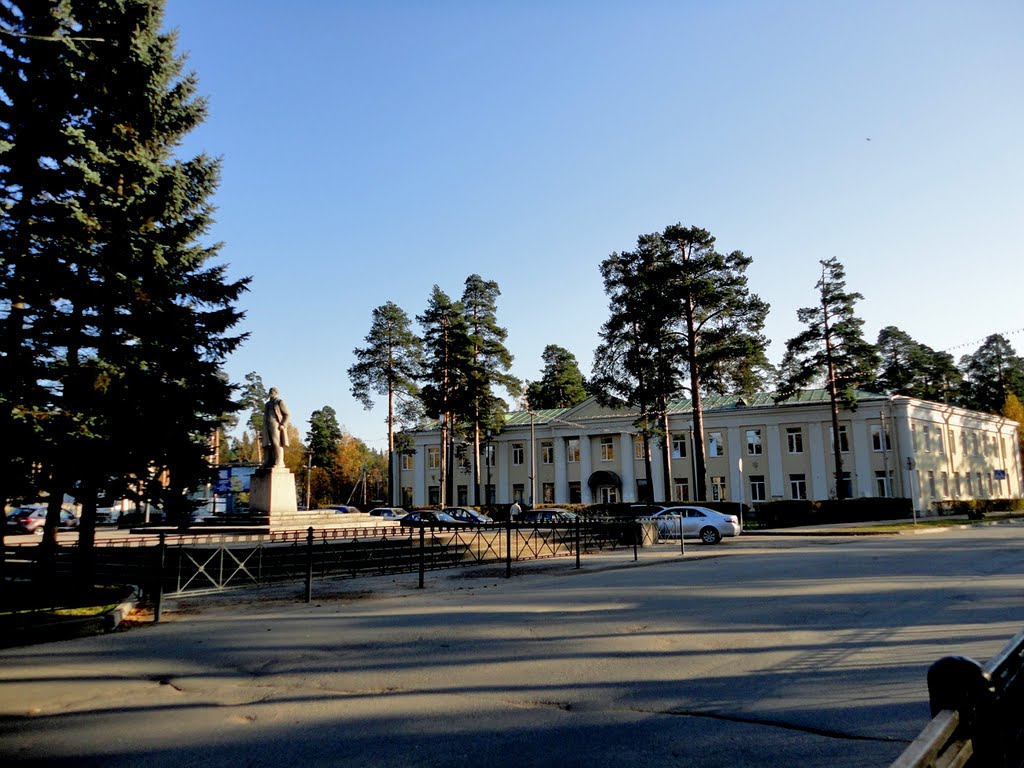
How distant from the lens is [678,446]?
61250 millimetres

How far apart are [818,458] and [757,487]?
5.20m

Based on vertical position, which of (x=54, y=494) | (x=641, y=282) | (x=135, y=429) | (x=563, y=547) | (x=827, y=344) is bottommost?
(x=563, y=547)

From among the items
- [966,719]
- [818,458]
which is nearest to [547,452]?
[818,458]

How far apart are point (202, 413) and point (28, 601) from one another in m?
5.20

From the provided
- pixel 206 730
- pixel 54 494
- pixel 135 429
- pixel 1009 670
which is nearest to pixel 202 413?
pixel 135 429

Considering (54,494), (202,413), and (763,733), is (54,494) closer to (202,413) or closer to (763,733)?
(202,413)

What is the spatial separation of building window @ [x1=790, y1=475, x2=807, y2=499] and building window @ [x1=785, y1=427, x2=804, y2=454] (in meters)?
2.01

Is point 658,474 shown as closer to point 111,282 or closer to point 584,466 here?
point 584,466

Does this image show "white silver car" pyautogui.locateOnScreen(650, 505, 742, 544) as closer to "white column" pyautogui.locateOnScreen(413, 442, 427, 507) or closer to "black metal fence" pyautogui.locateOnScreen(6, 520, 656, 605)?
"black metal fence" pyautogui.locateOnScreen(6, 520, 656, 605)

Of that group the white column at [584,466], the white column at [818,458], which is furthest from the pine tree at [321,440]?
the white column at [818,458]

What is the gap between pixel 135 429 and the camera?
591 inches

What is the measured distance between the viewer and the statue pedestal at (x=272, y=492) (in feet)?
89.7

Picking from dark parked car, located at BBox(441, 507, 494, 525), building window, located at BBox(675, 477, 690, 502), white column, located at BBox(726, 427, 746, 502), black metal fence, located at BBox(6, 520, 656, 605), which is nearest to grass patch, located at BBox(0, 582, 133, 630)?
black metal fence, located at BBox(6, 520, 656, 605)

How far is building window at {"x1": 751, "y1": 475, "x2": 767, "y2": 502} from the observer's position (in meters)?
56.7
